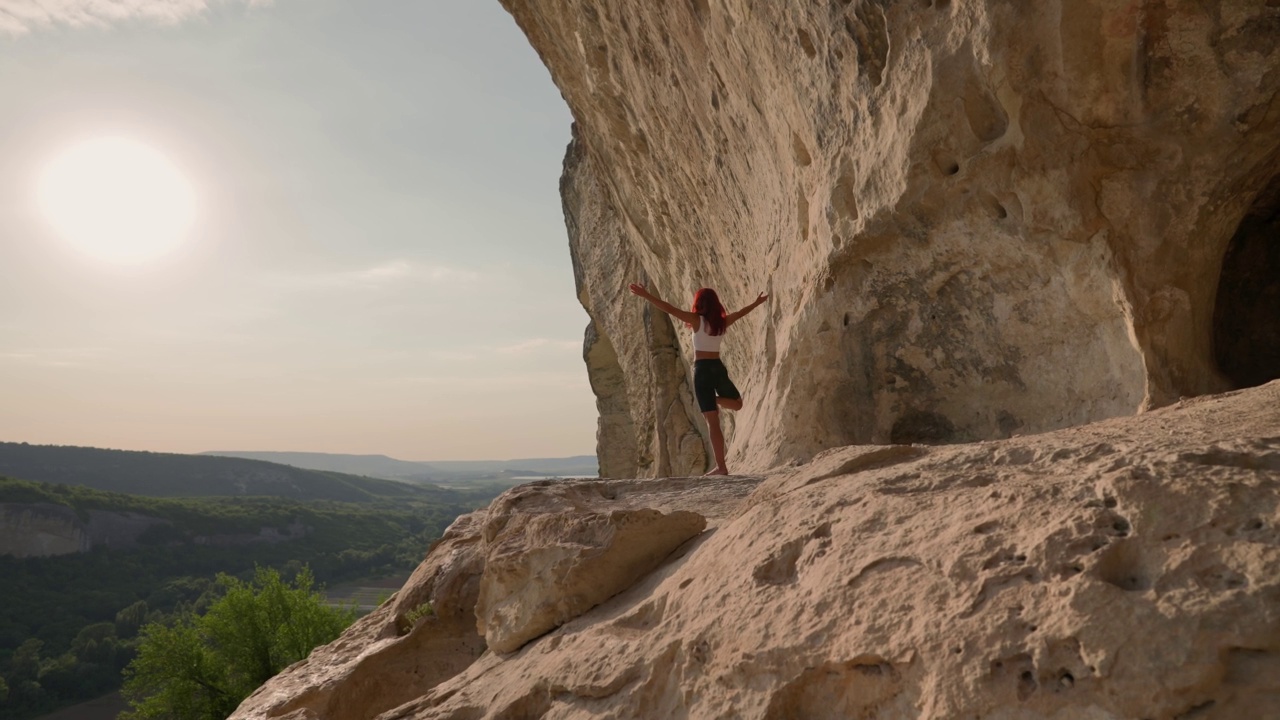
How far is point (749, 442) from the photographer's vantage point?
794 cm

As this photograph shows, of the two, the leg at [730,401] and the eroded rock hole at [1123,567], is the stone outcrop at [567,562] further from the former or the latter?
the leg at [730,401]

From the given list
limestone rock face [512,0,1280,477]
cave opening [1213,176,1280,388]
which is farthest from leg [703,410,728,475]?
cave opening [1213,176,1280,388]

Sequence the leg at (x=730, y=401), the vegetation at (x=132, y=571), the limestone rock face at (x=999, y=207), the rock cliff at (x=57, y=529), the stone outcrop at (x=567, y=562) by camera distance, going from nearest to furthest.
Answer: the stone outcrop at (x=567, y=562) → the limestone rock face at (x=999, y=207) → the leg at (x=730, y=401) → the vegetation at (x=132, y=571) → the rock cliff at (x=57, y=529)

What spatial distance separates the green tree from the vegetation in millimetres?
990

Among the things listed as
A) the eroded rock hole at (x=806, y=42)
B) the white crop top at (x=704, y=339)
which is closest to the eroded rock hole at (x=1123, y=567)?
the white crop top at (x=704, y=339)

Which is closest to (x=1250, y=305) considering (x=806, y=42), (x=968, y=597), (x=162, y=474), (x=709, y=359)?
(x=806, y=42)

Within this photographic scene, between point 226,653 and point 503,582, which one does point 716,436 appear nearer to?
point 503,582

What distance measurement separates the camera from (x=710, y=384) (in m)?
6.84

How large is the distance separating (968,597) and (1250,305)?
187 inches

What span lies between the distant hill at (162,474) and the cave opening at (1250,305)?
84.2m

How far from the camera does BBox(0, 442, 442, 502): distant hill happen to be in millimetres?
82938

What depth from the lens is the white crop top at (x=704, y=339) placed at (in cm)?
674

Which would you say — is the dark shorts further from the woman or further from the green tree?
the green tree

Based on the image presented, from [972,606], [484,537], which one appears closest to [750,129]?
[484,537]
